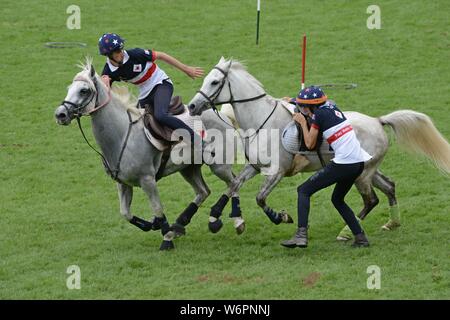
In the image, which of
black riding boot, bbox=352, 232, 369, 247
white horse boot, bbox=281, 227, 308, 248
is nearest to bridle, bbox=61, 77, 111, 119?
white horse boot, bbox=281, 227, 308, 248

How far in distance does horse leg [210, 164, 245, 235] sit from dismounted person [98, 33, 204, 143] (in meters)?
0.82

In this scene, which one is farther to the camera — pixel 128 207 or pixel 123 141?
pixel 128 207

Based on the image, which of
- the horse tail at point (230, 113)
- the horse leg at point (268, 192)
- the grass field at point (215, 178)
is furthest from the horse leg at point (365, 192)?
the horse tail at point (230, 113)

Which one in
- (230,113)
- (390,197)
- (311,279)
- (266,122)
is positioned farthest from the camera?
(230,113)

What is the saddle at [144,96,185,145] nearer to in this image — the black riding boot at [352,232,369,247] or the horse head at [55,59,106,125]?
the horse head at [55,59,106,125]

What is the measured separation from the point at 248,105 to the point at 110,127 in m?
1.79

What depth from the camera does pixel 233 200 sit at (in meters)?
12.0

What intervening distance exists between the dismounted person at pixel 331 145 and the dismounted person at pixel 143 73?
5.60 ft

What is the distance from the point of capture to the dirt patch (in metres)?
10.1

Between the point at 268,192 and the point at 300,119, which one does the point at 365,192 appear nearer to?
the point at 268,192

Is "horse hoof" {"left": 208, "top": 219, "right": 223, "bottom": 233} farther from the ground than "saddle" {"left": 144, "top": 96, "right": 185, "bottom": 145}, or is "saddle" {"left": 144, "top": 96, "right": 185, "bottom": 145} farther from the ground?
"saddle" {"left": 144, "top": 96, "right": 185, "bottom": 145}

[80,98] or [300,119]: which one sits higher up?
[80,98]

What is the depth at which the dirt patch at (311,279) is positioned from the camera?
10.1m

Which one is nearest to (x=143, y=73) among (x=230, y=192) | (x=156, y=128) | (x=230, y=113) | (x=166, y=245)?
(x=156, y=128)
